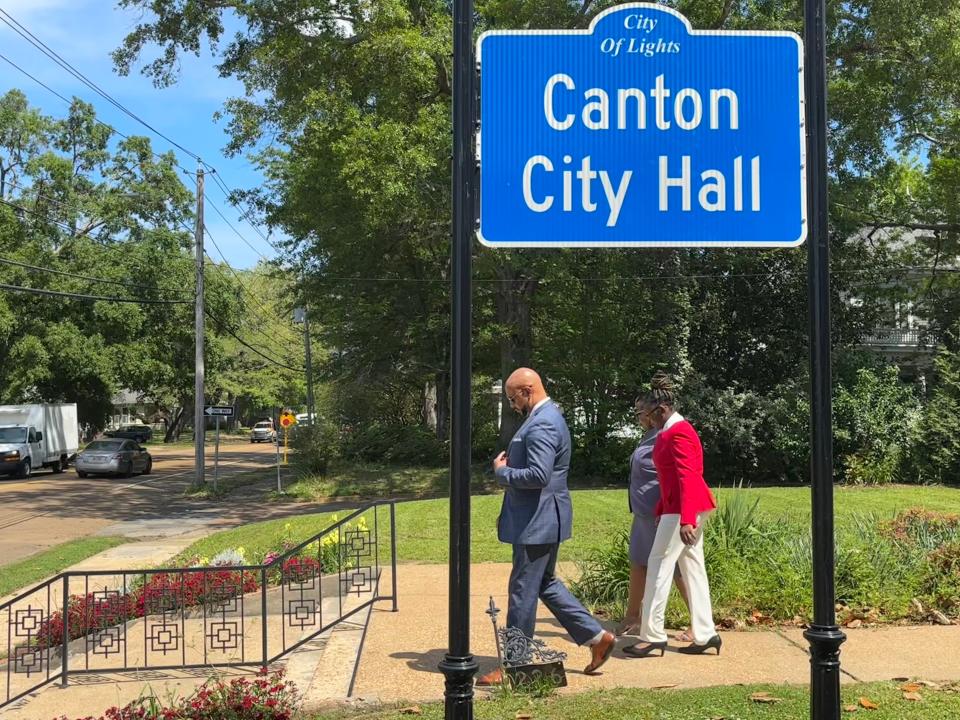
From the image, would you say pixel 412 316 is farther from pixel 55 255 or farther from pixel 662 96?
pixel 662 96

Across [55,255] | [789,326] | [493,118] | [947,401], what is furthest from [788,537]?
[55,255]

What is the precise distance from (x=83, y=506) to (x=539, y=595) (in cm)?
2176

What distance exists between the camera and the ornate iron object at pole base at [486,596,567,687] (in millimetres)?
5379

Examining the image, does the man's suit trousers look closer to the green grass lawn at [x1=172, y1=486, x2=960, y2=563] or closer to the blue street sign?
the blue street sign

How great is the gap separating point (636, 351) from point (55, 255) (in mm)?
30996

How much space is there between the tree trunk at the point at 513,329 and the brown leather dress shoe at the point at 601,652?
809 inches

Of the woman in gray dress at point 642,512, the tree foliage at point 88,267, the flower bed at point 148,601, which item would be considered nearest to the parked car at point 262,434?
the tree foliage at point 88,267

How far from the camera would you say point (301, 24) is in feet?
70.0

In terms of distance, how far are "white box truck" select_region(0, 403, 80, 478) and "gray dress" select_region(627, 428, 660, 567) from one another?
1264 inches

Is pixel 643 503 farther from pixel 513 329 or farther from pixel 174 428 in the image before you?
pixel 174 428

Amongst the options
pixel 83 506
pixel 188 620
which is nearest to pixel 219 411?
pixel 83 506

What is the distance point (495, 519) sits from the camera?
14562mm

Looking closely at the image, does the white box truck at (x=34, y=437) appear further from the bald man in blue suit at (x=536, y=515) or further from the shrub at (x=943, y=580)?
the shrub at (x=943, y=580)

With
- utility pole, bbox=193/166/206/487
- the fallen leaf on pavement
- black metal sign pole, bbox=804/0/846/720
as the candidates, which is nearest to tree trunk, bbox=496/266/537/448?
utility pole, bbox=193/166/206/487
